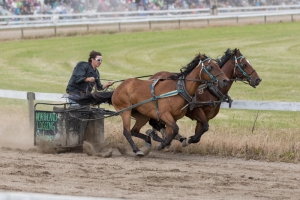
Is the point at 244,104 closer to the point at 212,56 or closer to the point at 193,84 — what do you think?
the point at 193,84

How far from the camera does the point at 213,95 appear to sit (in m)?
11.0

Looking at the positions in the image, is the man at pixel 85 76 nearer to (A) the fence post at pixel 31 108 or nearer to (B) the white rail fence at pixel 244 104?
(B) the white rail fence at pixel 244 104

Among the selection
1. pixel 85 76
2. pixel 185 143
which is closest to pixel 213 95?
pixel 185 143

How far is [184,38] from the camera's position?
3111cm

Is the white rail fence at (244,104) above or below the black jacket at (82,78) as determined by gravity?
below

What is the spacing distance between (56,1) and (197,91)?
26624 mm

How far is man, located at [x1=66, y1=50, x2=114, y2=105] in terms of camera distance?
11328 mm

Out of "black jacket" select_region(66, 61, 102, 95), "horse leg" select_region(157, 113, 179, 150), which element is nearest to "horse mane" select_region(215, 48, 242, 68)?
"horse leg" select_region(157, 113, 179, 150)

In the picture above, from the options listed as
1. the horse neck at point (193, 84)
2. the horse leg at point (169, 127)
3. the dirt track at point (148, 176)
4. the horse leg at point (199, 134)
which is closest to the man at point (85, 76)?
the dirt track at point (148, 176)

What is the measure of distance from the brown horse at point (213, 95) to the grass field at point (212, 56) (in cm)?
43

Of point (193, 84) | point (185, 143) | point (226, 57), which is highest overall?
point (226, 57)

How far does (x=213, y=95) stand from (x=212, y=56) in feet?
47.9

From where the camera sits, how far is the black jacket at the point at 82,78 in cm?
1134

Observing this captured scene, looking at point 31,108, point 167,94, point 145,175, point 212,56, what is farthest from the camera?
point 212,56
